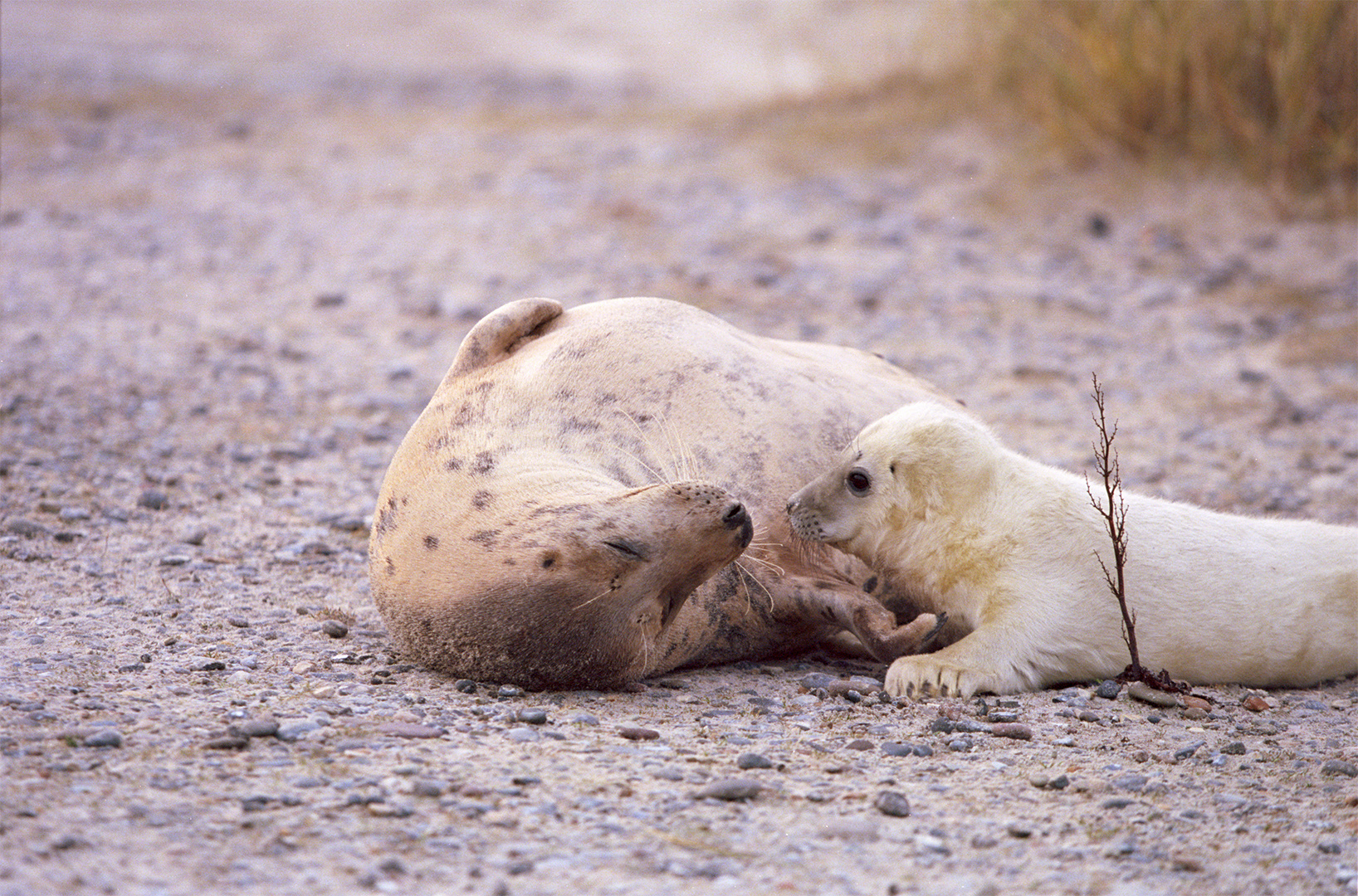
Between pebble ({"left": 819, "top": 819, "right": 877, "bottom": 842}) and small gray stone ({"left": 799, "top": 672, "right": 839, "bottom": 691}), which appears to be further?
small gray stone ({"left": 799, "top": 672, "right": 839, "bottom": 691})

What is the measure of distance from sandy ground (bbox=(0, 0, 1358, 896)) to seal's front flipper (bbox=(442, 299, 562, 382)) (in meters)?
0.88

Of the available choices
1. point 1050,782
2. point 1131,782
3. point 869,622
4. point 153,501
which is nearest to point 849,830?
point 1050,782

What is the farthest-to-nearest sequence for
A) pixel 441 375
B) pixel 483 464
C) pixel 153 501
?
pixel 441 375
pixel 153 501
pixel 483 464

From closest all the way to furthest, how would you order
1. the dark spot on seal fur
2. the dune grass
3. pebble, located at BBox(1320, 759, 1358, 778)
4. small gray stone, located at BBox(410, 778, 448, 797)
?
small gray stone, located at BBox(410, 778, 448, 797)
pebble, located at BBox(1320, 759, 1358, 778)
the dark spot on seal fur
the dune grass

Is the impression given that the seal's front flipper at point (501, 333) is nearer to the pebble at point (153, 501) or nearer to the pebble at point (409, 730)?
the pebble at point (409, 730)

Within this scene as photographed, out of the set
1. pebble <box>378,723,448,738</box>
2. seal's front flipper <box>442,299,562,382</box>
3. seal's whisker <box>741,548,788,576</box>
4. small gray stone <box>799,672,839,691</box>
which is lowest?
small gray stone <box>799,672,839,691</box>

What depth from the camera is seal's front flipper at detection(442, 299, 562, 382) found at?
4.45 metres

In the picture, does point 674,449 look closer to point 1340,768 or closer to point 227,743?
point 227,743

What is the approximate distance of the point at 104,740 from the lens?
3158 millimetres

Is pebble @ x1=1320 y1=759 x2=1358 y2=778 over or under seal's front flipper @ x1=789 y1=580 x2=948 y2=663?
under

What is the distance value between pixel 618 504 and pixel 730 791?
2.62ft

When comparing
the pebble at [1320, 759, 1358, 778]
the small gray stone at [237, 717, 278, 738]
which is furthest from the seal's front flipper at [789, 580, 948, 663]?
the small gray stone at [237, 717, 278, 738]

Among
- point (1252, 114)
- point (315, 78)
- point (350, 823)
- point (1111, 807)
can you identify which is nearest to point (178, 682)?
point (350, 823)

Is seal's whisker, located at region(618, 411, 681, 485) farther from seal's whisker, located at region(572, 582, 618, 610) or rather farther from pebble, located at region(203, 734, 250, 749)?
pebble, located at region(203, 734, 250, 749)
